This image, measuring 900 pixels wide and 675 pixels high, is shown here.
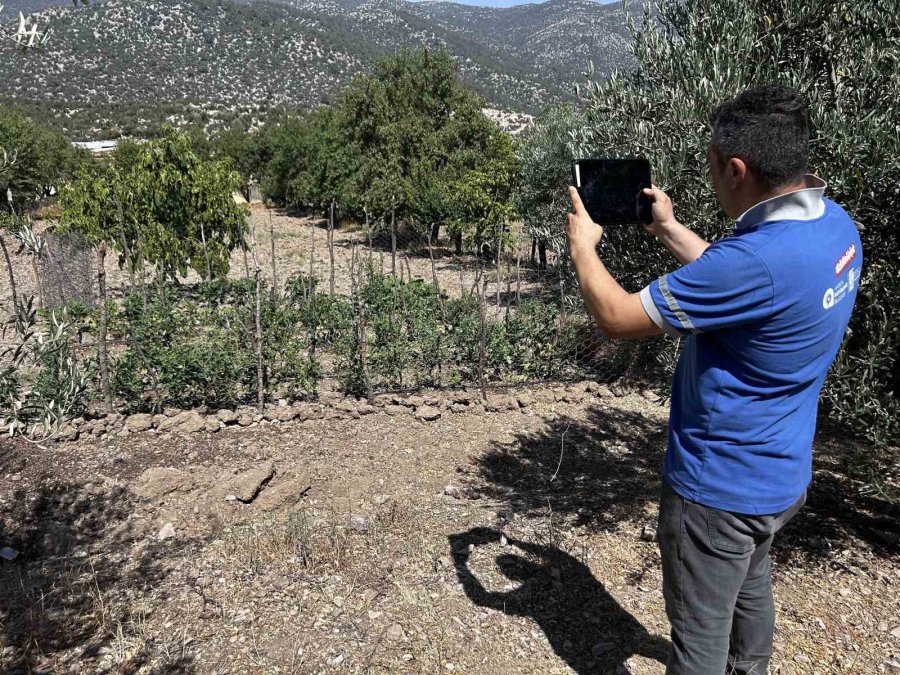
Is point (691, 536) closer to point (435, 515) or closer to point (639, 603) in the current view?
point (639, 603)

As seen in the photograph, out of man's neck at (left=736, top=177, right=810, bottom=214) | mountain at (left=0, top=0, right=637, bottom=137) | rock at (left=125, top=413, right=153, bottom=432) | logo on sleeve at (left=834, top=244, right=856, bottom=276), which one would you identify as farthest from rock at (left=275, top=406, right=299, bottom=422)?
mountain at (left=0, top=0, right=637, bottom=137)

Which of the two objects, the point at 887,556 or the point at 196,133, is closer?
the point at 887,556

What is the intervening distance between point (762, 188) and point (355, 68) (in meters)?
101

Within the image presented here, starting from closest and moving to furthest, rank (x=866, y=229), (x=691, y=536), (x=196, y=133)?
(x=691, y=536) < (x=866, y=229) < (x=196, y=133)

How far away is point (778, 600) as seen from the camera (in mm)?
3246

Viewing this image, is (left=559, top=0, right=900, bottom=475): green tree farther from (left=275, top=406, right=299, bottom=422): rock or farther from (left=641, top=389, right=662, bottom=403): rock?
(left=275, top=406, right=299, bottom=422): rock

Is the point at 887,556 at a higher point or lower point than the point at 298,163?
lower

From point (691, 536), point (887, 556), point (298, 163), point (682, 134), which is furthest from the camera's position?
point (298, 163)

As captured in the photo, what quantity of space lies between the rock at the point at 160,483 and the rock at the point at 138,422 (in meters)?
1.17

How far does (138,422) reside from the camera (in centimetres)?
596

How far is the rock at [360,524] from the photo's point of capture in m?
4.12

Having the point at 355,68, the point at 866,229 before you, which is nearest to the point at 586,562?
the point at 866,229

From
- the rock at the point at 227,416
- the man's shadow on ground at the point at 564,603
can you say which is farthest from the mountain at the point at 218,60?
the man's shadow on ground at the point at 564,603

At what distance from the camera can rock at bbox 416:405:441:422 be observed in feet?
21.5
